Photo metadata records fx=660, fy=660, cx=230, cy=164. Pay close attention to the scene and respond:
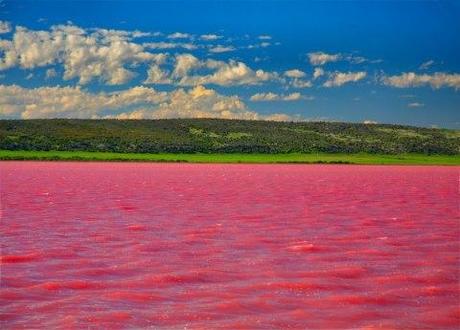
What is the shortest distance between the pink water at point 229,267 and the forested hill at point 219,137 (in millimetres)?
96147

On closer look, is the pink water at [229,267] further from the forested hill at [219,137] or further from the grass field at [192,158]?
the forested hill at [219,137]

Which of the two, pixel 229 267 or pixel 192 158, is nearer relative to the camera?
pixel 229 267

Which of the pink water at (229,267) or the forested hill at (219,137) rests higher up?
the forested hill at (219,137)

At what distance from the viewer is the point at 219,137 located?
143 metres

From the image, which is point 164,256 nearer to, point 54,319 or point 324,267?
point 324,267

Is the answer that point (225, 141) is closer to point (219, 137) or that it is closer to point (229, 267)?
point (219, 137)

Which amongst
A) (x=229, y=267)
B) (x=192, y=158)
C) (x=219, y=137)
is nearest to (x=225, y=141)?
(x=219, y=137)

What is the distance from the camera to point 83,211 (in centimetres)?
2050

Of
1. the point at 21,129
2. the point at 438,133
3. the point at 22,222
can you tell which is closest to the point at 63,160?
the point at 21,129

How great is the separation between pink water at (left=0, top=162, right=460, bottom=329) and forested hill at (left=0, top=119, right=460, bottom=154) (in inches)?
3785

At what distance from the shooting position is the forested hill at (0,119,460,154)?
119438 mm

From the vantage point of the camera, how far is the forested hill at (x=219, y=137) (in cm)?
11944

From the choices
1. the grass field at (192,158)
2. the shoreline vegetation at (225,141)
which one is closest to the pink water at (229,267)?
the grass field at (192,158)

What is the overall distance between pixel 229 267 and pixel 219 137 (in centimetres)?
13224
